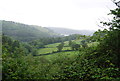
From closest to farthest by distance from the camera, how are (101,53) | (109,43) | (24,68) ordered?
(109,43) < (101,53) < (24,68)

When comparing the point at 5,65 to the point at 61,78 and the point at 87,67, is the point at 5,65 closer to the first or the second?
the point at 61,78

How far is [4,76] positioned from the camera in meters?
5.98

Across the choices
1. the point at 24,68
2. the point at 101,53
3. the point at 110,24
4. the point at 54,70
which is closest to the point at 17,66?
the point at 24,68

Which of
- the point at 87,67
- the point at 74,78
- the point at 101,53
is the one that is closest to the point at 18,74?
the point at 74,78

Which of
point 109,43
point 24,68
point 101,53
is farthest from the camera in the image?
point 24,68

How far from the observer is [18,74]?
5941 mm

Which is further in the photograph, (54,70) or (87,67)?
(54,70)

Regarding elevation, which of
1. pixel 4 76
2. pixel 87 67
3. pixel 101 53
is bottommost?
pixel 4 76

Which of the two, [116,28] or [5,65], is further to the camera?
[5,65]

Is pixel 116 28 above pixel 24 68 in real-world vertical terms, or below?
above

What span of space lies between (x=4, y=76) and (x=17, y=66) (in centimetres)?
76

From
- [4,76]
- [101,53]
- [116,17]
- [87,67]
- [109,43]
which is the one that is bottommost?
[4,76]

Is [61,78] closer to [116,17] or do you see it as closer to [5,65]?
[5,65]

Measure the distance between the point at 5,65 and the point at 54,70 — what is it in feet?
8.16
